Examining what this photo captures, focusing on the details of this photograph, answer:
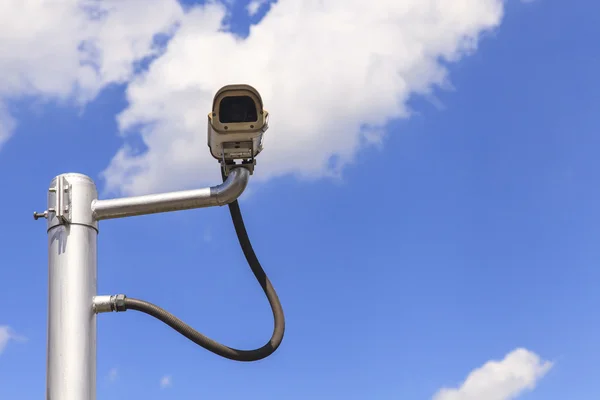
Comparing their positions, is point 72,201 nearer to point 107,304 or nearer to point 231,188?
point 107,304

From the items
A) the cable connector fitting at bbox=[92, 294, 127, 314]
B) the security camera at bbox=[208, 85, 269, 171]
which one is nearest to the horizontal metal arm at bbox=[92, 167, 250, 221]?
the security camera at bbox=[208, 85, 269, 171]

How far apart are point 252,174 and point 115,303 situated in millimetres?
964

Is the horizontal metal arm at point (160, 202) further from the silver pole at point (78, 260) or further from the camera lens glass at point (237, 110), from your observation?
the camera lens glass at point (237, 110)

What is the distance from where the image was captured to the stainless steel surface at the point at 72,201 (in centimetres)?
379

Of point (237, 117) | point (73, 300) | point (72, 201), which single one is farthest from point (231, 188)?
point (73, 300)

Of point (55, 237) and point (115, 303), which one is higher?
point (55, 237)

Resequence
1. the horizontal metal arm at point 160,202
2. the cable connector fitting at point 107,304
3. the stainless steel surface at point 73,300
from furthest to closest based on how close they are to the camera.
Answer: the horizontal metal arm at point 160,202 → the cable connector fitting at point 107,304 → the stainless steel surface at point 73,300

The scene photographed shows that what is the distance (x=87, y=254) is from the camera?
148 inches

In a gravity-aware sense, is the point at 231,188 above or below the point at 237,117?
below

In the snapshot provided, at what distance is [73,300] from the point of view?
365cm

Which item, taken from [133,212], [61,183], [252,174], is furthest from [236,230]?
[61,183]

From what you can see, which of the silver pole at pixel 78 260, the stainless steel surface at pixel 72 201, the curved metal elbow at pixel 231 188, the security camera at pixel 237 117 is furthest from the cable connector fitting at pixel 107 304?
the security camera at pixel 237 117

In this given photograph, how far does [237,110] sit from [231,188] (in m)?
0.39

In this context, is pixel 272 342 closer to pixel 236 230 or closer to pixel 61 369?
pixel 236 230
